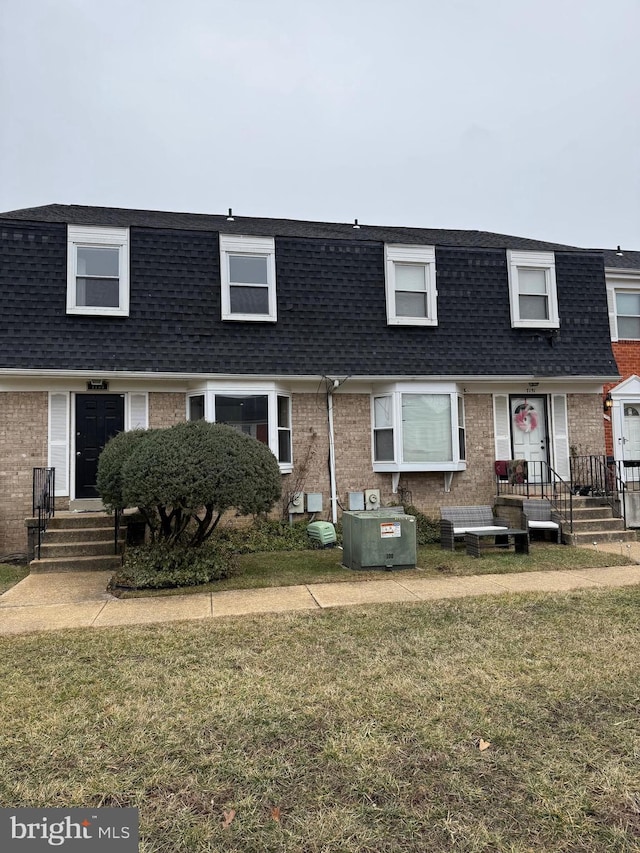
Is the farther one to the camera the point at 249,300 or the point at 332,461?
the point at 332,461

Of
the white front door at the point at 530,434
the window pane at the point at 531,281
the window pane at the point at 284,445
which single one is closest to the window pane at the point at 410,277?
the window pane at the point at 531,281

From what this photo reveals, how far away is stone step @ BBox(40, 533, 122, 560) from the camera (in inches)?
362

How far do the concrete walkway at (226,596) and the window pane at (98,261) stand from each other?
597 centimetres

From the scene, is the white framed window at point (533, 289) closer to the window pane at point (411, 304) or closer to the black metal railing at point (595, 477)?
the window pane at point (411, 304)

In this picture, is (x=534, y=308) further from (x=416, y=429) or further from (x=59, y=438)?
(x=59, y=438)

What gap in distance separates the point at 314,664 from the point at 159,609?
269cm

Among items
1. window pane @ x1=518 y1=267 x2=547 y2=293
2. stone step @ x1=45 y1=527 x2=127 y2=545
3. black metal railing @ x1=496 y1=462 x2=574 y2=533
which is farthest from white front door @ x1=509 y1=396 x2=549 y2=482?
stone step @ x1=45 y1=527 x2=127 y2=545

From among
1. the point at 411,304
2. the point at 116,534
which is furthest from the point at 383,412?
the point at 116,534

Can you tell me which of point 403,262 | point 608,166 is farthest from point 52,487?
point 608,166

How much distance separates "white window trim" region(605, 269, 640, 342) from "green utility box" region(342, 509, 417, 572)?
9250mm

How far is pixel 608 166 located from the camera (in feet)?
80.3

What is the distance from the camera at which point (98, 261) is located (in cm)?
1135

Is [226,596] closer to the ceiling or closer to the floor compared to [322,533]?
closer to the floor

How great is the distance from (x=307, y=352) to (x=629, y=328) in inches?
346
